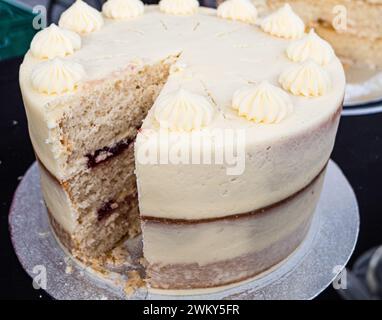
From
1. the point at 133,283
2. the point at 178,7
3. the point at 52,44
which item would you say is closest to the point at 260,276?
the point at 133,283

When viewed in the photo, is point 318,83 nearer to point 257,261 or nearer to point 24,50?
point 257,261

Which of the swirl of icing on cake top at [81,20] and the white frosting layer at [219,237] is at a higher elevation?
the swirl of icing on cake top at [81,20]

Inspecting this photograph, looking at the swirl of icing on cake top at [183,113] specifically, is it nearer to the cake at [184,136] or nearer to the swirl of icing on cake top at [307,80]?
the cake at [184,136]

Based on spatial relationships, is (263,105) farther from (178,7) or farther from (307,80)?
(178,7)

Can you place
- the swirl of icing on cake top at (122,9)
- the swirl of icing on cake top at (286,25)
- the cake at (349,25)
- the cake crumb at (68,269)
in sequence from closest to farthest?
the cake crumb at (68,269) < the swirl of icing on cake top at (286,25) < the swirl of icing on cake top at (122,9) < the cake at (349,25)

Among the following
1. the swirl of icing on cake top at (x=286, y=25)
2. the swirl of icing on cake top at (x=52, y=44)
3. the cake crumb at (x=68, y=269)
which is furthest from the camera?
the swirl of icing on cake top at (x=286, y=25)

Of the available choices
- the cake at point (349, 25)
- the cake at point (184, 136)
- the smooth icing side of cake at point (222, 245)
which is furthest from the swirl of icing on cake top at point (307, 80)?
the cake at point (349, 25)

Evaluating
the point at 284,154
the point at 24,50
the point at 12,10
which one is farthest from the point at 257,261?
the point at 12,10
